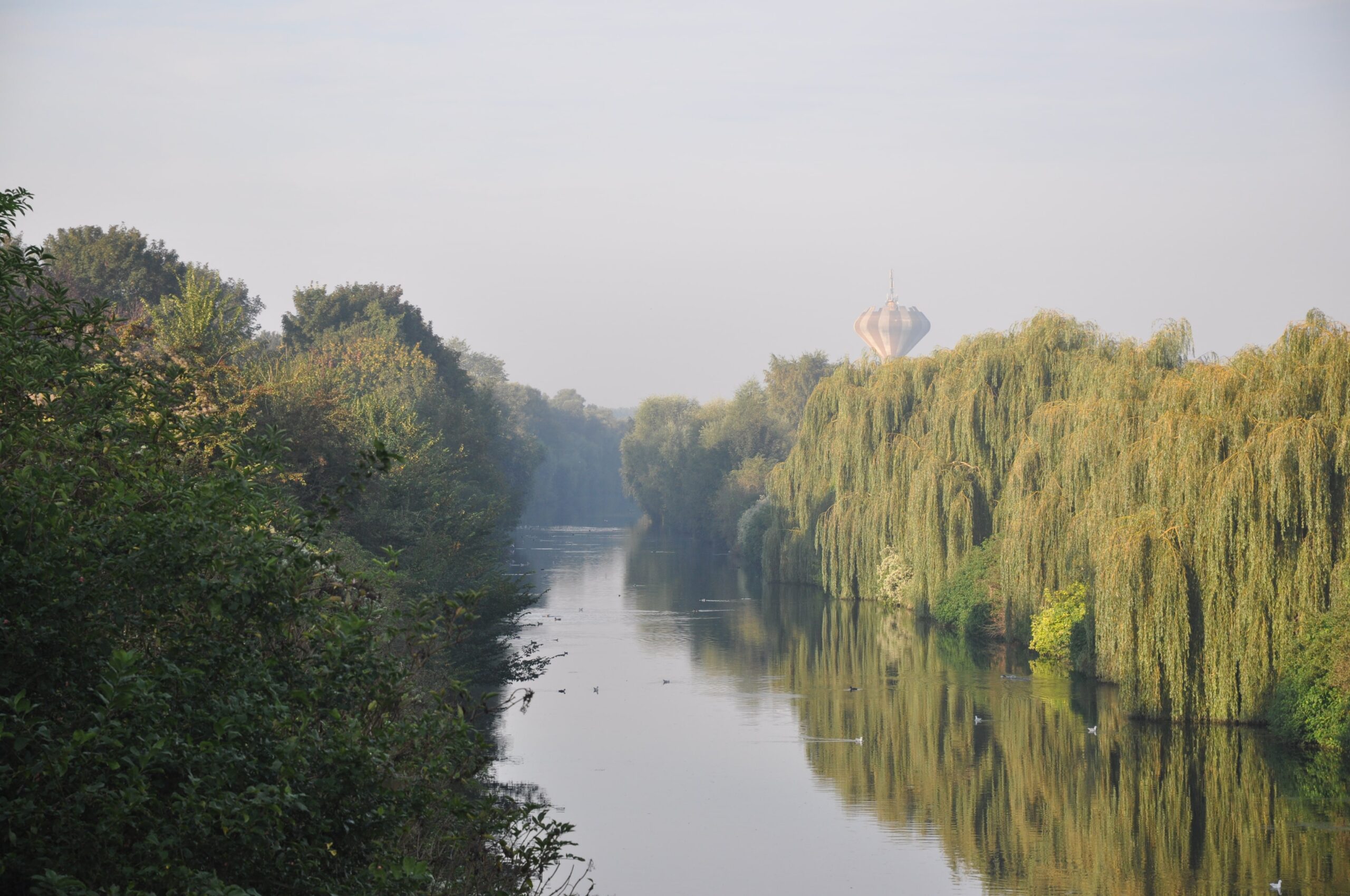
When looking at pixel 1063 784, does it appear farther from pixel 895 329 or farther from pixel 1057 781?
pixel 895 329

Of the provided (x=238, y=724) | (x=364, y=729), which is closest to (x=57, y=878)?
→ (x=238, y=724)

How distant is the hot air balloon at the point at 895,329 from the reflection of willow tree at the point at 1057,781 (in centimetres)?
9282

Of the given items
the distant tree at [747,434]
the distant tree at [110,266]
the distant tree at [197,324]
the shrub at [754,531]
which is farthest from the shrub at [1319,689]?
the distant tree at [747,434]

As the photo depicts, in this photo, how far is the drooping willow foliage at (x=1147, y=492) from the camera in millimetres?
21484

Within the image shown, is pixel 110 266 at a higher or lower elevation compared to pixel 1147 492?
higher

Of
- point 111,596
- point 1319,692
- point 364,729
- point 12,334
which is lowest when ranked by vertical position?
point 1319,692

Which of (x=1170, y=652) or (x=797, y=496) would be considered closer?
(x=1170, y=652)

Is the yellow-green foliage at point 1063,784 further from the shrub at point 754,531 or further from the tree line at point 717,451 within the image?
the tree line at point 717,451

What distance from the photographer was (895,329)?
124562mm

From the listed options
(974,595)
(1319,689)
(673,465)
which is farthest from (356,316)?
(1319,689)

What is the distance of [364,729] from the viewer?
270 inches

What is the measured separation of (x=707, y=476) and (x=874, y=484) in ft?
118

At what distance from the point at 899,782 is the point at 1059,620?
34.2ft

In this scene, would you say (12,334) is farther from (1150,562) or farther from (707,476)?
(707,476)
